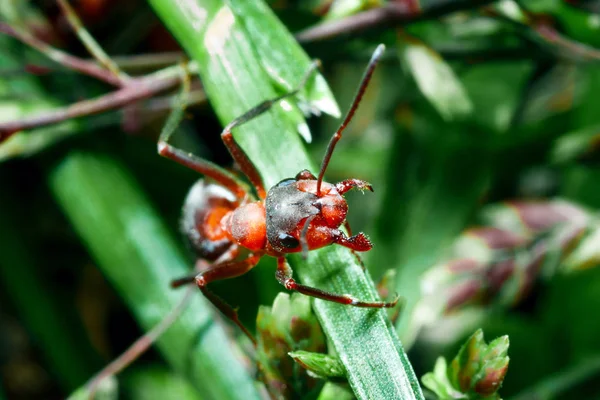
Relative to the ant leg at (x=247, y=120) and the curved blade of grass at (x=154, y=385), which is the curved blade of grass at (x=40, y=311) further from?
the ant leg at (x=247, y=120)

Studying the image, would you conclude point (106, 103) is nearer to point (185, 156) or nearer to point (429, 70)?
point (185, 156)

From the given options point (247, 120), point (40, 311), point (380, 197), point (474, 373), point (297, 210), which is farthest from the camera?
point (380, 197)

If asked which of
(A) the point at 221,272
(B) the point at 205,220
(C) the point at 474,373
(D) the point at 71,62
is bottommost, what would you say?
(C) the point at 474,373

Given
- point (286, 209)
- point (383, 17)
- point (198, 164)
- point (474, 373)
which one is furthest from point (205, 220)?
point (474, 373)

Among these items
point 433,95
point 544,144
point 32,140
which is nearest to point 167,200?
point 32,140

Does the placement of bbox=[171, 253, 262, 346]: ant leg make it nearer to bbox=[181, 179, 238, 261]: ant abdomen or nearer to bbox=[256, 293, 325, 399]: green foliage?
bbox=[181, 179, 238, 261]: ant abdomen

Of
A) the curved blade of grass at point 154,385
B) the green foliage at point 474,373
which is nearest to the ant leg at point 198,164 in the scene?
the curved blade of grass at point 154,385

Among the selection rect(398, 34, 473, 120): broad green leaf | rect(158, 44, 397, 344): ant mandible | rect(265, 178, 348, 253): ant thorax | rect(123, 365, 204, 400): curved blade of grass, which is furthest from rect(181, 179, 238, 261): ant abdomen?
rect(398, 34, 473, 120): broad green leaf
